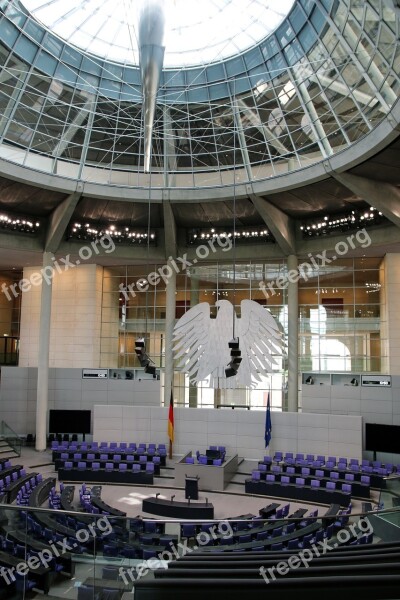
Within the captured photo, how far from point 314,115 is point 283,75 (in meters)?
2.37

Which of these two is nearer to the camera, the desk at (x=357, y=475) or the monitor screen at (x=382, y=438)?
the desk at (x=357, y=475)

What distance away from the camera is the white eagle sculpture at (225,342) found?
26734 mm

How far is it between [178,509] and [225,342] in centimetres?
1073

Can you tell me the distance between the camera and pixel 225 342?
26625 millimetres

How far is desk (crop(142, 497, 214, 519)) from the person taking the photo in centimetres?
1723

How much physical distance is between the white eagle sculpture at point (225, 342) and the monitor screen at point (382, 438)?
19.9ft

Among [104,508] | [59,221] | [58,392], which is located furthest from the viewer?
[58,392]

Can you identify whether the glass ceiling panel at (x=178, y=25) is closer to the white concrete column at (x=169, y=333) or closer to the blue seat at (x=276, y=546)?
the white concrete column at (x=169, y=333)

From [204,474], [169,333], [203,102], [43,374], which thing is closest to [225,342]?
[169,333]

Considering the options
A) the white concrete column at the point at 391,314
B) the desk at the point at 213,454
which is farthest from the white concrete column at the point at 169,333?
the white concrete column at the point at 391,314

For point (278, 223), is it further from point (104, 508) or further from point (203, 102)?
point (104, 508)

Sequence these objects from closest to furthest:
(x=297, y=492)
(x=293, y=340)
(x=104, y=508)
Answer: (x=104, y=508), (x=297, y=492), (x=293, y=340)

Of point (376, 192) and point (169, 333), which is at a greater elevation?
point (376, 192)

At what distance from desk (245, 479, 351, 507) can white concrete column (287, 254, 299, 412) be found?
7.21 m
